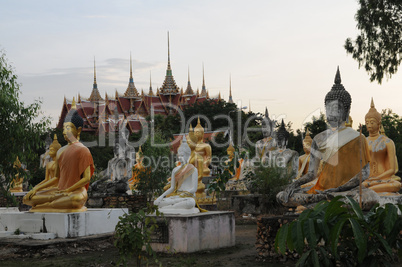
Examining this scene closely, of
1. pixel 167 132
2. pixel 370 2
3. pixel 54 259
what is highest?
pixel 370 2

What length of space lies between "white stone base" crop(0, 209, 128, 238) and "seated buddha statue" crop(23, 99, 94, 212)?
0.28 m

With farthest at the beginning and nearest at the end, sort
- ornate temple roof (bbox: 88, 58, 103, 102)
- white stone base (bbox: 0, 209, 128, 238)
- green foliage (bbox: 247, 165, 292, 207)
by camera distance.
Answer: ornate temple roof (bbox: 88, 58, 103, 102) → green foliage (bbox: 247, 165, 292, 207) → white stone base (bbox: 0, 209, 128, 238)

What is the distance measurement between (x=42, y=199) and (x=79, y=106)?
38.9 metres

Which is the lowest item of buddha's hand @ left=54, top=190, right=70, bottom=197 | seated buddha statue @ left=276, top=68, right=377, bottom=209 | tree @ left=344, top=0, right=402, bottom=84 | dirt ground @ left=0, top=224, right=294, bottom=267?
dirt ground @ left=0, top=224, right=294, bottom=267

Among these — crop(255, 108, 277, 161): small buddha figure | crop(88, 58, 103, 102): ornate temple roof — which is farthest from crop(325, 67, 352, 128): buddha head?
crop(88, 58, 103, 102): ornate temple roof

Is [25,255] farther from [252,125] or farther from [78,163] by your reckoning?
[252,125]

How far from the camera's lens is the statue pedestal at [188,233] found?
27.8ft

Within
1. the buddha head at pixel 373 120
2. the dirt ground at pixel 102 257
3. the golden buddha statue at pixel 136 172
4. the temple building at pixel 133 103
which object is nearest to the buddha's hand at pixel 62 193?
the dirt ground at pixel 102 257

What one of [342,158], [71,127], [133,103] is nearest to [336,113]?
[342,158]

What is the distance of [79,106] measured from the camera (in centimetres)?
4788

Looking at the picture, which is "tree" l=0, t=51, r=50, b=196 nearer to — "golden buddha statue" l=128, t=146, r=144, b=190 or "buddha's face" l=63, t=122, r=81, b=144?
"buddha's face" l=63, t=122, r=81, b=144

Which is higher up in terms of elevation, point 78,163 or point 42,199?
point 78,163

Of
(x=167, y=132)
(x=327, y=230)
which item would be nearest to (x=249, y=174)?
(x=327, y=230)

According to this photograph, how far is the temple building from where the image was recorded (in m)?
47.0
